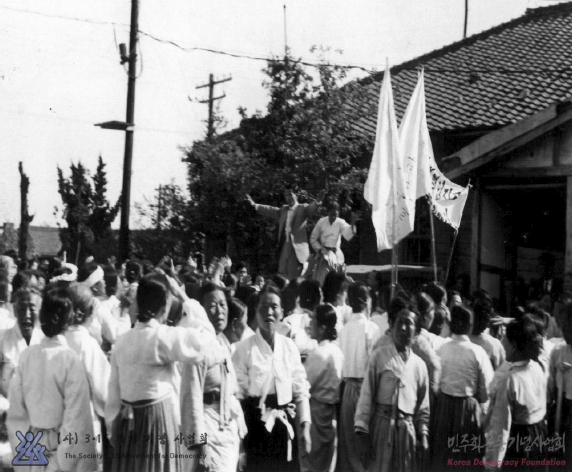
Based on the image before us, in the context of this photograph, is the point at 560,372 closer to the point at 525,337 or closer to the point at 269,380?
the point at 525,337

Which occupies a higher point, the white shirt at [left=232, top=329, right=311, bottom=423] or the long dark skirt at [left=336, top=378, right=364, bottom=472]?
the white shirt at [left=232, top=329, right=311, bottom=423]

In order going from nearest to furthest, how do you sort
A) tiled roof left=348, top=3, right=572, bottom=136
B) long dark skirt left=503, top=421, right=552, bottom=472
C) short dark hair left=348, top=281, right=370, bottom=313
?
long dark skirt left=503, top=421, right=552, bottom=472 → short dark hair left=348, top=281, right=370, bottom=313 → tiled roof left=348, top=3, right=572, bottom=136

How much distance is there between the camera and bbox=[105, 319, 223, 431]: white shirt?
4.75 m

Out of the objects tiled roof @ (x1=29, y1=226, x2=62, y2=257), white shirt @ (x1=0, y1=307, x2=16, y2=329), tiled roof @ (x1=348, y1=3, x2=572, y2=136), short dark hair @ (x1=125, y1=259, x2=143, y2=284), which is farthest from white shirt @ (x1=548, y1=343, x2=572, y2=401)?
tiled roof @ (x1=29, y1=226, x2=62, y2=257)

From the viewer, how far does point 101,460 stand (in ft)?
16.8

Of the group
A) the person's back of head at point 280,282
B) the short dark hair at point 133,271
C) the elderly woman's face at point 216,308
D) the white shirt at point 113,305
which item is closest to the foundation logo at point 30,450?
the elderly woman's face at point 216,308

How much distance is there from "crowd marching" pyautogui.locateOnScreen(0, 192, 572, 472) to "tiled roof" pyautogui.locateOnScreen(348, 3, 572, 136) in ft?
32.1

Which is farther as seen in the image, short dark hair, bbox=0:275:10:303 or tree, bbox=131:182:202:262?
tree, bbox=131:182:202:262

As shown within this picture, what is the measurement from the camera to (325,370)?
6.87 meters

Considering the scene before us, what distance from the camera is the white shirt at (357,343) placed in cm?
714

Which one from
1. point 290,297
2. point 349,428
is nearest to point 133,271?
point 290,297

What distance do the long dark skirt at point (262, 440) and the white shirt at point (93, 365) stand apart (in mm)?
1193

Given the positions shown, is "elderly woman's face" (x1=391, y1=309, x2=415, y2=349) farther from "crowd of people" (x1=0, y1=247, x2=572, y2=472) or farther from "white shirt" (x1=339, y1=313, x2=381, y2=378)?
"white shirt" (x1=339, y1=313, x2=381, y2=378)

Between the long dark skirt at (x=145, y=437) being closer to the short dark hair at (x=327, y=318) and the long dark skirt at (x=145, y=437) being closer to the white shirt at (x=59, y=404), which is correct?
the white shirt at (x=59, y=404)
